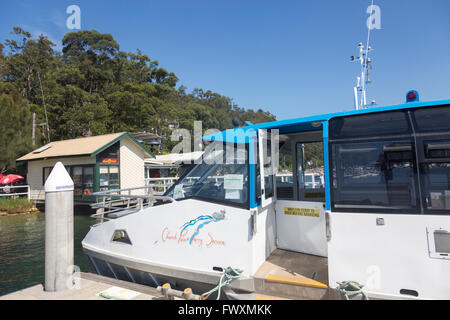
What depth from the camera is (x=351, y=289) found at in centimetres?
310

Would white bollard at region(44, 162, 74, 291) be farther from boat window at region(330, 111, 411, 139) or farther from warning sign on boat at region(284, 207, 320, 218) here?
boat window at region(330, 111, 411, 139)

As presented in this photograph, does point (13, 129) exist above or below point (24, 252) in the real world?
above

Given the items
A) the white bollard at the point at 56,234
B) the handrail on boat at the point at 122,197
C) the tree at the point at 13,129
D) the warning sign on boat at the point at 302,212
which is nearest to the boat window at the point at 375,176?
the warning sign on boat at the point at 302,212

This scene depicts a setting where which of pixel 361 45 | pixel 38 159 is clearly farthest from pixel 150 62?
pixel 361 45

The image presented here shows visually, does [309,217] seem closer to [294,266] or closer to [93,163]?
[294,266]

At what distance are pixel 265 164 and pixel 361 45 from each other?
14.2 ft

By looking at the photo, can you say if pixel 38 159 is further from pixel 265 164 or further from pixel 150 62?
pixel 150 62

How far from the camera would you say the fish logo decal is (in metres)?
3.85

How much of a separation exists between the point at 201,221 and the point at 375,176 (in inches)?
92.2

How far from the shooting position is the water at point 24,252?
6.76 m

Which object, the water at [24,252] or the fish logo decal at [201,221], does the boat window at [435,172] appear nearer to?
the fish logo decal at [201,221]

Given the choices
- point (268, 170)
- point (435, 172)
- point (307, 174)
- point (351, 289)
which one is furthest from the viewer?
point (307, 174)

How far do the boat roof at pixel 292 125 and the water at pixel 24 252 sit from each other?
5.94 m

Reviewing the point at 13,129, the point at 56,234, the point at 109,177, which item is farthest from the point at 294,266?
the point at 13,129
